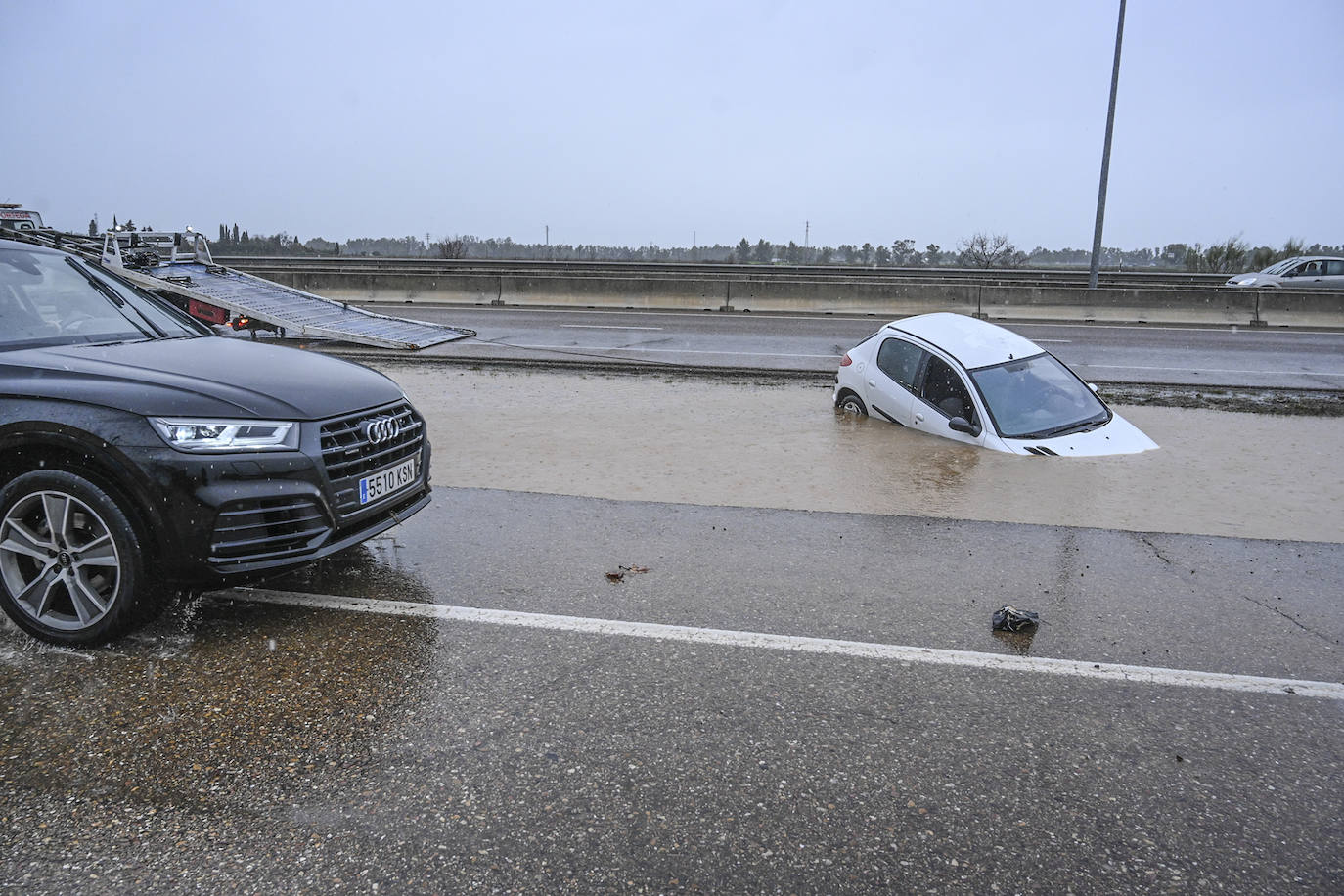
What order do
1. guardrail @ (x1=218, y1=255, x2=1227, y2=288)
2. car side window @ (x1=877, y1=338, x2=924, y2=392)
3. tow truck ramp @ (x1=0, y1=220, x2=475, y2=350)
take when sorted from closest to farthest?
car side window @ (x1=877, y1=338, x2=924, y2=392) < tow truck ramp @ (x1=0, y1=220, x2=475, y2=350) < guardrail @ (x1=218, y1=255, x2=1227, y2=288)

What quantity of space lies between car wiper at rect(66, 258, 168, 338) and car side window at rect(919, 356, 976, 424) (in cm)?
655

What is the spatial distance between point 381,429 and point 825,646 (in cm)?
235

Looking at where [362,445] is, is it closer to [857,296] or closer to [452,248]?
[857,296]

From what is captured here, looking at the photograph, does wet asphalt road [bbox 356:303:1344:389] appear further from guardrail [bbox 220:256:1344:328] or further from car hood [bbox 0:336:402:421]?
car hood [bbox 0:336:402:421]

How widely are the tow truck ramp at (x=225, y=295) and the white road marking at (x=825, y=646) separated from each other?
10075mm

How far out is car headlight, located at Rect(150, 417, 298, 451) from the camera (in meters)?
3.66

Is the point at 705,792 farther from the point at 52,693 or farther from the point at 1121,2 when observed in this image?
the point at 1121,2

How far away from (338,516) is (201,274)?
41.5ft

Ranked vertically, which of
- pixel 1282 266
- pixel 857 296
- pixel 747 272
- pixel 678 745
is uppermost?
pixel 1282 266

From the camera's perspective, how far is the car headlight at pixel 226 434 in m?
3.66

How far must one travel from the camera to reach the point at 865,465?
24.8 feet

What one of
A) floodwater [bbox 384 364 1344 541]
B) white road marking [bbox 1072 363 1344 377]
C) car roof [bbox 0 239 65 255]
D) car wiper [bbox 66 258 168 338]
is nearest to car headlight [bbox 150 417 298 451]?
car wiper [bbox 66 258 168 338]

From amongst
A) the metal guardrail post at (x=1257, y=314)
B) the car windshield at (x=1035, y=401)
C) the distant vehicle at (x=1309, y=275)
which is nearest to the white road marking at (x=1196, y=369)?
the car windshield at (x=1035, y=401)

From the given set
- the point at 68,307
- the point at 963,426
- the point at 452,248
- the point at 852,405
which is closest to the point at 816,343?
the point at 852,405
